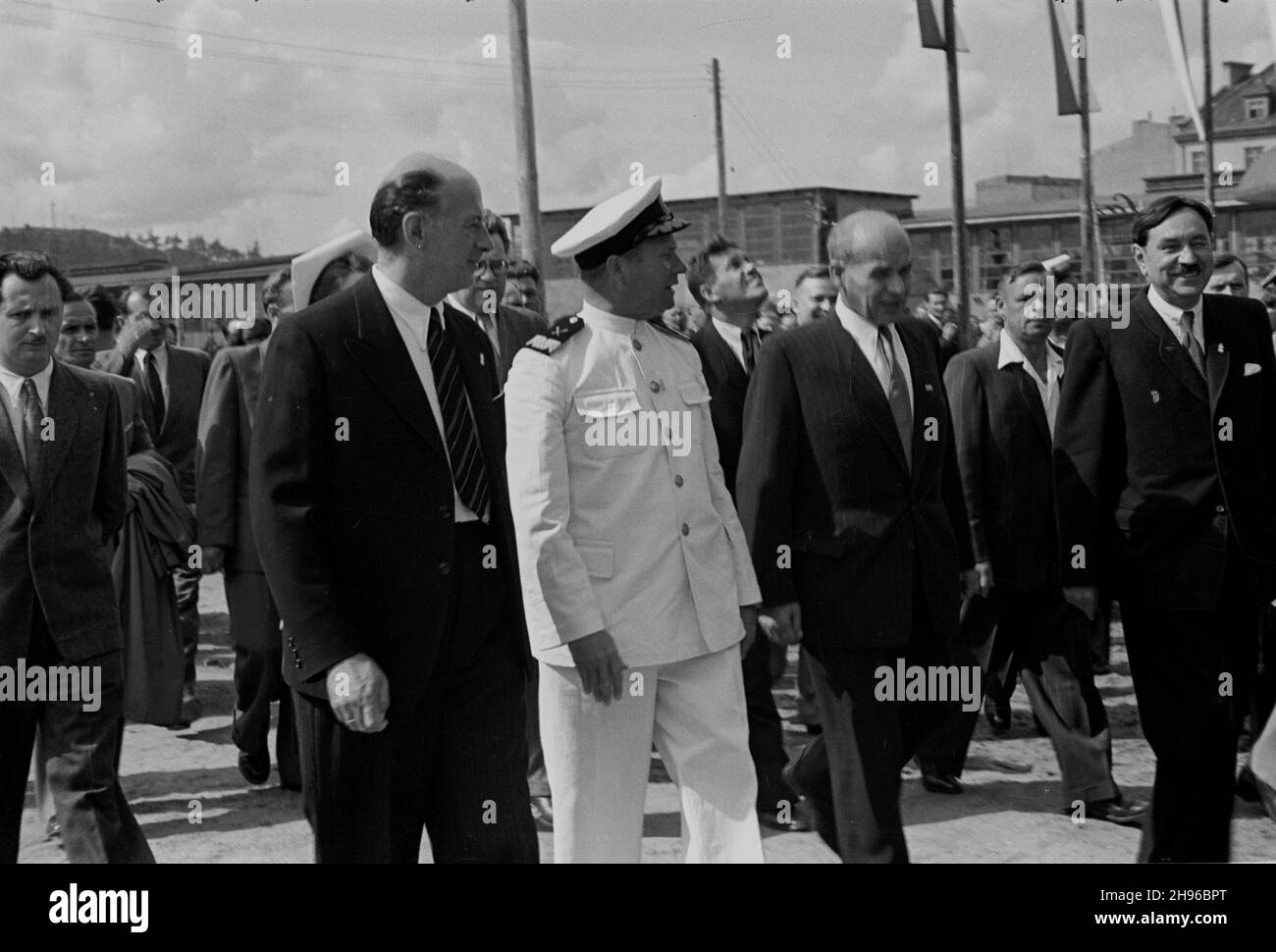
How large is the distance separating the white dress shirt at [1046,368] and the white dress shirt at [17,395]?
3568mm

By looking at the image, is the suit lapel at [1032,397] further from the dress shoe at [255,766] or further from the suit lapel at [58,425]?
the suit lapel at [58,425]

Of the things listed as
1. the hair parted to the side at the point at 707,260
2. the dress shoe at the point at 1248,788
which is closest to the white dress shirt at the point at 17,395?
the hair parted to the side at the point at 707,260

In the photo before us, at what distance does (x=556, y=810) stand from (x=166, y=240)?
133 inches

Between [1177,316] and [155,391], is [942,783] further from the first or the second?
[155,391]

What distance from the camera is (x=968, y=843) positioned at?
5.52 metres

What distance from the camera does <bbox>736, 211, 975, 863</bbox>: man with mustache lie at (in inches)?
174

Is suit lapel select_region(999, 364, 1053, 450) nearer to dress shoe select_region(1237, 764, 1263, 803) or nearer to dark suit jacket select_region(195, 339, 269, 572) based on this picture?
dress shoe select_region(1237, 764, 1263, 803)

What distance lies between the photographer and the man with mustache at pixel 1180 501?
4.56m

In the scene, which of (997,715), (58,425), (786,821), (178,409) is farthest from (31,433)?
(997,715)

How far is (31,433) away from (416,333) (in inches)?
61.1

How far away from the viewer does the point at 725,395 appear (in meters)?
6.00

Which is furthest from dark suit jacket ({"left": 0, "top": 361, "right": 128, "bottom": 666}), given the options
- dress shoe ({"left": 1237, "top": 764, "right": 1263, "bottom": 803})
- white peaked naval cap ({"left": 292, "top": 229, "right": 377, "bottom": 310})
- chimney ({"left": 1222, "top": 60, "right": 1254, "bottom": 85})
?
chimney ({"left": 1222, "top": 60, "right": 1254, "bottom": 85})

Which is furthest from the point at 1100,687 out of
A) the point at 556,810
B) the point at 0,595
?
the point at 0,595

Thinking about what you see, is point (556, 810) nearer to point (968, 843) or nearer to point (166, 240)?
point (968, 843)
